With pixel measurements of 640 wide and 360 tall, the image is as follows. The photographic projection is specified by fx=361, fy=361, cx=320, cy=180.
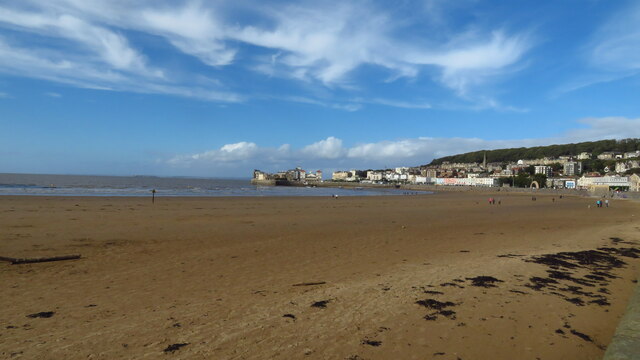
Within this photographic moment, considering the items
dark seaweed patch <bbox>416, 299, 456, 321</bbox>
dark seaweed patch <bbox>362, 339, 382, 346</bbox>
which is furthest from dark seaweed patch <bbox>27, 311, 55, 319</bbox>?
dark seaweed patch <bbox>416, 299, 456, 321</bbox>

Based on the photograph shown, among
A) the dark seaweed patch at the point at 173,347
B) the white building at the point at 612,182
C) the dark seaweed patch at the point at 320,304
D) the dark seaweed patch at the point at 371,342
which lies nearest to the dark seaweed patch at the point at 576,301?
the dark seaweed patch at the point at 371,342

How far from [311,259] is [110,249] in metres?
5.78

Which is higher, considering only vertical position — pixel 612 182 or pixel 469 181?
pixel 612 182

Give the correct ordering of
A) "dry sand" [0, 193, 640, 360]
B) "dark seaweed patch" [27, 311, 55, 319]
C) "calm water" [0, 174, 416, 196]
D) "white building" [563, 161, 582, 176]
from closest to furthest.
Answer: "dry sand" [0, 193, 640, 360] < "dark seaweed patch" [27, 311, 55, 319] < "calm water" [0, 174, 416, 196] < "white building" [563, 161, 582, 176]

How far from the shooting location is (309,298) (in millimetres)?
6105

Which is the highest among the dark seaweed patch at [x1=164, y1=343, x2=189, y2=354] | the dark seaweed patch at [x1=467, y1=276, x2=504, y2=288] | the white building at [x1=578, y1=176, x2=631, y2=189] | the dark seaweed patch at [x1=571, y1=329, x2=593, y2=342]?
the white building at [x1=578, y1=176, x2=631, y2=189]

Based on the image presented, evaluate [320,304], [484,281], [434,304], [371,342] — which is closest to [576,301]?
[484,281]

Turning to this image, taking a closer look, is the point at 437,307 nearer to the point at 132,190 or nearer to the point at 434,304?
the point at 434,304

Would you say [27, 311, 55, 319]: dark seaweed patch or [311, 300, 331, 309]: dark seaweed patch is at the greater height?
[27, 311, 55, 319]: dark seaweed patch

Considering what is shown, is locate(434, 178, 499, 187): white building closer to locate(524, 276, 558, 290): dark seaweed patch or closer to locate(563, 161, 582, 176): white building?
locate(563, 161, 582, 176): white building

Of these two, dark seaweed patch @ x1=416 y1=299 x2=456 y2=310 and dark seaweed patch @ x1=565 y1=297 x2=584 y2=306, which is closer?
dark seaweed patch @ x1=416 y1=299 x2=456 y2=310

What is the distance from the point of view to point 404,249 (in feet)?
35.7

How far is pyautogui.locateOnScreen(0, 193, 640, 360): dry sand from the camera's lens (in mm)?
4352

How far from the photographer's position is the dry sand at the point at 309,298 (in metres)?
4.35
